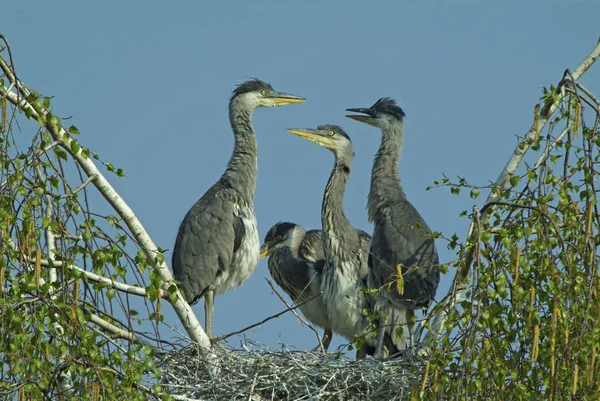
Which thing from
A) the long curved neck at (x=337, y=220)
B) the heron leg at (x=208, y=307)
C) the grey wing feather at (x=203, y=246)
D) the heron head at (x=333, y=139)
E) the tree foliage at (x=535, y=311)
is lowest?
the tree foliage at (x=535, y=311)

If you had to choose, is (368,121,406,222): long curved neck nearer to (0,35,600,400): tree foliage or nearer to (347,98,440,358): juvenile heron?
(347,98,440,358): juvenile heron

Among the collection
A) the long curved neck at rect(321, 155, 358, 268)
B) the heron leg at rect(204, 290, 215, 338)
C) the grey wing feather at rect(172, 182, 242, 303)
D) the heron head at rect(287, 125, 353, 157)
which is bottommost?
the heron leg at rect(204, 290, 215, 338)

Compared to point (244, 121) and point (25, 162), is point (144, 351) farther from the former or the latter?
point (244, 121)

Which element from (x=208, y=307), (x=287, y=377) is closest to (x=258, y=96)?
(x=208, y=307)

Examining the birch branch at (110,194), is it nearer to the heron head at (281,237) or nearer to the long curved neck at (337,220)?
the long curved neck at (337,220)

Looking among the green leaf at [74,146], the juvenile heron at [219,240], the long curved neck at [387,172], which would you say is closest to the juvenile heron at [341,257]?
the long curved neck at [387,172]

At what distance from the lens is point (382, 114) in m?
9.76

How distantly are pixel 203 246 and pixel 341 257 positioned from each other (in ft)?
3.84

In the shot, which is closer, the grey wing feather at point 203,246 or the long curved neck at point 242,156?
the grey wing feather at point 203,246

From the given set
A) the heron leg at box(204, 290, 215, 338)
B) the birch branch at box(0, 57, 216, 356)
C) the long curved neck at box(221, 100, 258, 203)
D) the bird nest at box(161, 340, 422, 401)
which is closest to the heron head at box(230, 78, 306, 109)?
the long curved neck at box(221, 100, 258, 203)

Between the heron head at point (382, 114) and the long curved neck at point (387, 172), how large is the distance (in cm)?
6

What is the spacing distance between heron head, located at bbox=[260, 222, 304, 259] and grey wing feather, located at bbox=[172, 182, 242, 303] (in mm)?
1075

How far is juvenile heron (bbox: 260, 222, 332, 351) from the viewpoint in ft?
30.0

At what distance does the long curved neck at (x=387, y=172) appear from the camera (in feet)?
29.2
